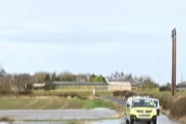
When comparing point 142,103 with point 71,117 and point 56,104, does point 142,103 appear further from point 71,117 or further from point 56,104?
point 56,104

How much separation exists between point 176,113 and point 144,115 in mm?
11144

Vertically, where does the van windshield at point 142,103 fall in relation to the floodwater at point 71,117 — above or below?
above

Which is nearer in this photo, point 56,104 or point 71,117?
point 71,117

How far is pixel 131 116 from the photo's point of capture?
131 feet

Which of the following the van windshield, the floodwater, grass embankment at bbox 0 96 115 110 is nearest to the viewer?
the van windshield

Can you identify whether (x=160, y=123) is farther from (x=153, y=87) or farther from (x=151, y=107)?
(x=153, y=87)

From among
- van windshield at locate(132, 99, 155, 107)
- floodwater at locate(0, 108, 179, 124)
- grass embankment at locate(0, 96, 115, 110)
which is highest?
van windshield at locate(132, 99, 155, 107)

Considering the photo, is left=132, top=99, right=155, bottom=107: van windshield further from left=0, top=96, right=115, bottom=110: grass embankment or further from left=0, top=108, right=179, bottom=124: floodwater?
left=0, top=96, right=115, bottom=110: grass embankment

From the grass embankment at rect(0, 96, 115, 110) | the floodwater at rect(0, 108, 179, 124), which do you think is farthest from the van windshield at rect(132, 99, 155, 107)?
the grass embankment at rect(0, 96, 115, 110)

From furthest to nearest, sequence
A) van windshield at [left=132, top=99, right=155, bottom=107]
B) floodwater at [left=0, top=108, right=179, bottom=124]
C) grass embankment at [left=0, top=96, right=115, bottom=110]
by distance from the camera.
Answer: grass embankment at [left=0, top=96, right=115, bottom=110] < floodwater at [left=0, top=108, right=179, bottom=124] < van windshield at [left=132, top=99, right=155, bottom=107]

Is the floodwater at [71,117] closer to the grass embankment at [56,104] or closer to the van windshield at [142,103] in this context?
the van windshield at [142,103]

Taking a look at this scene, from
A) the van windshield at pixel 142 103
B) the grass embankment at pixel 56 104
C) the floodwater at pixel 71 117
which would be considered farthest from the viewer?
the grass embankment at pixel 56 104

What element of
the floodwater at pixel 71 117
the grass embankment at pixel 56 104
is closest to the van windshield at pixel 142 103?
the floodwater at pixel 71 117

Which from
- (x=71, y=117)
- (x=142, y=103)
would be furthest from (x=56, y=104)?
(x=142, y=103)
